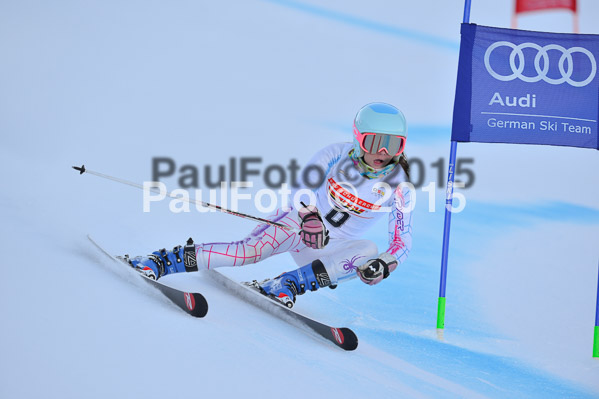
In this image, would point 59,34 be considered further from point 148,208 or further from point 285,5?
point 148,208

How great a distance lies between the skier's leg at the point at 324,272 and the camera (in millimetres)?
3883

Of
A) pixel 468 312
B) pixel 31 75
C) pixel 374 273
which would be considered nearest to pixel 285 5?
pixel 31 75

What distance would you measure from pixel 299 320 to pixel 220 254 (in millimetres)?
574

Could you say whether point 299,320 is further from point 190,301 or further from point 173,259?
point 173,259

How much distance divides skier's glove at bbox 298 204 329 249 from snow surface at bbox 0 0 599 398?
48 centimetres

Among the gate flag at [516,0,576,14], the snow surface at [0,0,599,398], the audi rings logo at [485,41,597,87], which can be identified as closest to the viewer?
the snow surface at [0,0,599,398]

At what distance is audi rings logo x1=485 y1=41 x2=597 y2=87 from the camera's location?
446 cm

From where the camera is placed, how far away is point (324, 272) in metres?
3.89

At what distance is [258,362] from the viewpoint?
307cm

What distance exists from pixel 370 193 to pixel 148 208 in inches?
98.3

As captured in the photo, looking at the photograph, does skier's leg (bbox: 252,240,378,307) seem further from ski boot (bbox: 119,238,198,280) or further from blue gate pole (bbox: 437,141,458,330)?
blue gate pole (bbox: 437,141,458,330)
